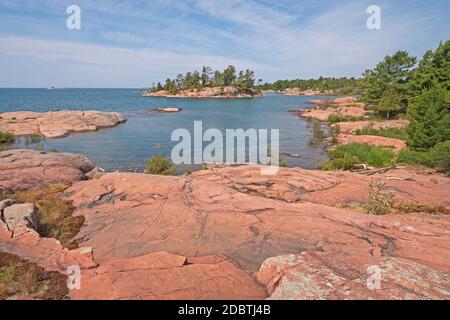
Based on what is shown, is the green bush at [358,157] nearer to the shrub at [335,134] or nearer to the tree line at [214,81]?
the shrub at [335,134]

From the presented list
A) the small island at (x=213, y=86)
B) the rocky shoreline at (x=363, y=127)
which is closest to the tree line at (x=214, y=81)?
the small island at (x=213, y=86)

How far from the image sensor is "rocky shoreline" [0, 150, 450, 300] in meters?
6.41

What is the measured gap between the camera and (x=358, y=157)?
25672 millimetres

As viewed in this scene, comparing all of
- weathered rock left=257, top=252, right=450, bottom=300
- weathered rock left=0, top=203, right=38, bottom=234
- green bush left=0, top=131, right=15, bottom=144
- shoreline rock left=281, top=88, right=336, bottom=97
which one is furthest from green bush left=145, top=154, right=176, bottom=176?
shoreline rock left=281, top=88, right=336, bottom=97

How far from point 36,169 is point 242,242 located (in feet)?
46.8

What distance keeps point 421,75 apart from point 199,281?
45.3 m

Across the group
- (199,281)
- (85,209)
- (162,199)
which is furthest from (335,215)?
(85,209)

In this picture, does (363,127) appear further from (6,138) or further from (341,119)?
(6,138)

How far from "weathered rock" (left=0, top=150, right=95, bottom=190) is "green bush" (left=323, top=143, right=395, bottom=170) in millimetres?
16954

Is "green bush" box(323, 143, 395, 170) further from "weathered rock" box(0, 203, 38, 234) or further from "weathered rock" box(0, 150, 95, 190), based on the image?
"weathered rock" box(0, 203, 38, 234)

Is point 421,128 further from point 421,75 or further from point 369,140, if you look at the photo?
point 421,75

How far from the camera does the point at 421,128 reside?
24203 millimetres

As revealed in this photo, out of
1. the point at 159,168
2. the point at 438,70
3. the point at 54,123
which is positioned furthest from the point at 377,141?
the point at 54,123

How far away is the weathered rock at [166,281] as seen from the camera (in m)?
6.36
